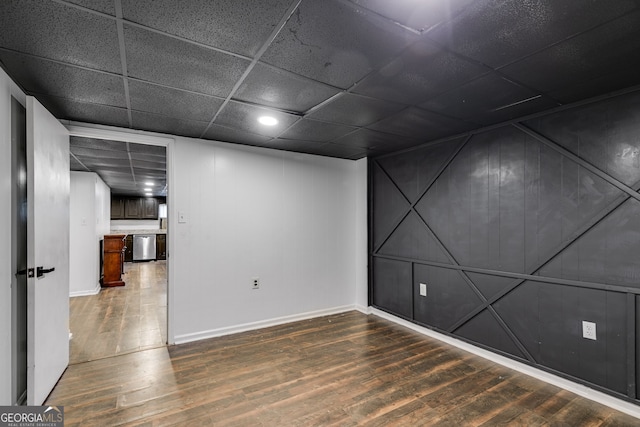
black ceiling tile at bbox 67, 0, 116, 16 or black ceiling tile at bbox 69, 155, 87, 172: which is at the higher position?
black ceiling tile at bbox 67, 0, 116, 16

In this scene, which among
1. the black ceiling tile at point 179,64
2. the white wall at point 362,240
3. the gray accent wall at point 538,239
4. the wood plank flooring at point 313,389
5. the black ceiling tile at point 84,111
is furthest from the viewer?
the white wall at point 362,240

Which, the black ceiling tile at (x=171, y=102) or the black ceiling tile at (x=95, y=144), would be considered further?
the black ceiling tile at (x=95, y=144)

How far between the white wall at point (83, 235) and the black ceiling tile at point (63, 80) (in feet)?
12.0

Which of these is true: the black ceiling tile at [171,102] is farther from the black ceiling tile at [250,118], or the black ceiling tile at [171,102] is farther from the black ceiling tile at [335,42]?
the black ceiling tile at [335,42]

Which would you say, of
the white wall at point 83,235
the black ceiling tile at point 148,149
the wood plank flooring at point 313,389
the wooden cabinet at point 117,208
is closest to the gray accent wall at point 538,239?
the wood plank flooring at point 313,389

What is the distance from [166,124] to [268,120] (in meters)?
1.02

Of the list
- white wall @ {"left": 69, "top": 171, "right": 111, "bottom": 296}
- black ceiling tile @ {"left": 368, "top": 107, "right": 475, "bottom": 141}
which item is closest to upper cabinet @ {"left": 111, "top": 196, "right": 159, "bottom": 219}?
white wall @ {"left": 69, "top": 171, "right": 111, "bottom": 296}

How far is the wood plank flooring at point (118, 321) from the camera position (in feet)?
10.5

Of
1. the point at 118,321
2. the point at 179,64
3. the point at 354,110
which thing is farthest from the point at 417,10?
the point at 118,321

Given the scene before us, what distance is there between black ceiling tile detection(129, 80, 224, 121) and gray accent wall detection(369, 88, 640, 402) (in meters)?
2.39

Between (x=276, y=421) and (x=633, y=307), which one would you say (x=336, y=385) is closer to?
(x=276, y=421)

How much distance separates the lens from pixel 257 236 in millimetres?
3850

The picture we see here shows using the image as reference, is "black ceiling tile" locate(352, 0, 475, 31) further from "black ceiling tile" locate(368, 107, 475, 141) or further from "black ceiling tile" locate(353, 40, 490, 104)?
"black ceiling tile" locate(368, 107, 475, 141)

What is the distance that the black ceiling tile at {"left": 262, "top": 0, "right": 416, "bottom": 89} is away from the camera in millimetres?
1394
